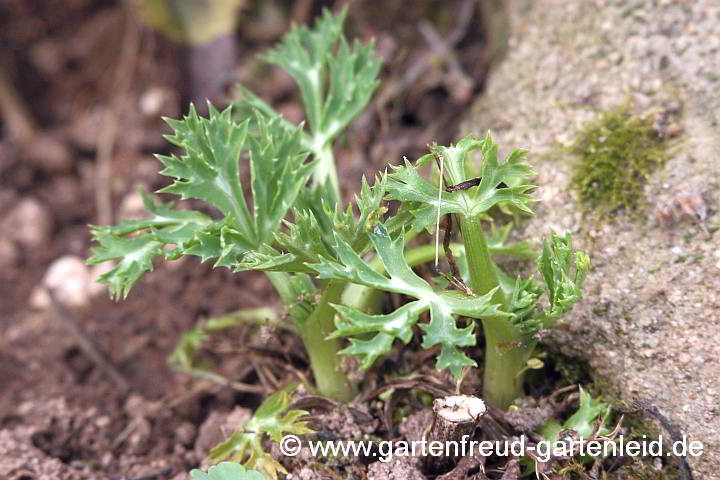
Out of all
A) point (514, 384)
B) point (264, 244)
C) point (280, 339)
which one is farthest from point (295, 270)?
point (514, 384)

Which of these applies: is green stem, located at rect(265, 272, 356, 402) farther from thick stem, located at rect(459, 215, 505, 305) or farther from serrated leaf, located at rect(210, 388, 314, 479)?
thick stem, located at rect(459, 215, 505, 305)

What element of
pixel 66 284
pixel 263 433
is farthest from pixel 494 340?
pixel 66 284

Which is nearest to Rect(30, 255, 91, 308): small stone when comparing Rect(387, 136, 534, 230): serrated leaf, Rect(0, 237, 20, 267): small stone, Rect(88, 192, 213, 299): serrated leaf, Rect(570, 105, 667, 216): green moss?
Rect(0, 237, 20, 267): small stone

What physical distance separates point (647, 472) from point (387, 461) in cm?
63

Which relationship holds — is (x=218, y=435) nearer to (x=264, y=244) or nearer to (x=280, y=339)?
(x=280, y=339)

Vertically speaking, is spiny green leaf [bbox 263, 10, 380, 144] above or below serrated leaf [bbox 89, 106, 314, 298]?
above

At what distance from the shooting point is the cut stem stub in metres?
1.57

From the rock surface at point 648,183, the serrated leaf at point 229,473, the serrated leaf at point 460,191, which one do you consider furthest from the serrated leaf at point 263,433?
the rock surface at point 648,183

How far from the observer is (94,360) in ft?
8.16

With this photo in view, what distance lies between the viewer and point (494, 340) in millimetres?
1710

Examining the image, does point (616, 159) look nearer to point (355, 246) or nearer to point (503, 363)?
point (503, 363)

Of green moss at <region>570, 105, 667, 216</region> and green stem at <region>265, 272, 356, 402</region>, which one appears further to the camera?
green moss at <region>570, 105, 667, 216</region>

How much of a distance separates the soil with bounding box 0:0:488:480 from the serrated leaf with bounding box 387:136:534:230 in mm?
753

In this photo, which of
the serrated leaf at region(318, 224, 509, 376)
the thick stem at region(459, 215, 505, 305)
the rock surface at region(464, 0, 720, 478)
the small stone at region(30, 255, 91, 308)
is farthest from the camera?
the small stone at region(30, 255, 91, 308)
